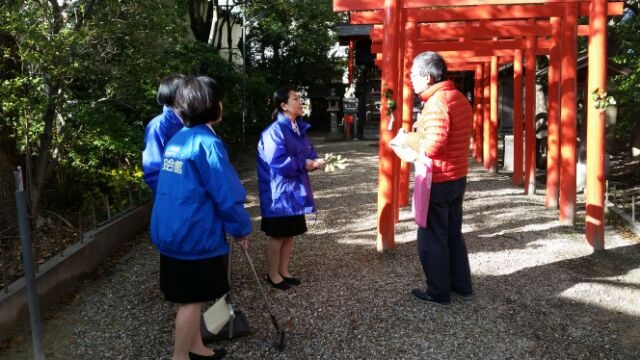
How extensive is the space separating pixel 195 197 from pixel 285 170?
1.31m

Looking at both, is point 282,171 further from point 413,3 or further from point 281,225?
point 413,3

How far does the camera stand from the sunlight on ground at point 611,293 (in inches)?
146

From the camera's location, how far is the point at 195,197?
247 cm

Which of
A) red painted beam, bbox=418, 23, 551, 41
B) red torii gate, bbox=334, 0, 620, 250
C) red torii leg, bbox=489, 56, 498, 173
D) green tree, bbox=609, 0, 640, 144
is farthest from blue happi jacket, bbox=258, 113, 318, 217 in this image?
red torii leg, bbox=489, 56, 498, 173

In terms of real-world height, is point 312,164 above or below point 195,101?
below

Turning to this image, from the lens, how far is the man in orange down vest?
334cm

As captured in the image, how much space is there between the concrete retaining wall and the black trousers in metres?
2.64

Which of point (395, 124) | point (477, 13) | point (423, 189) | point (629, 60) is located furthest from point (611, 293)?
point (629, 60)

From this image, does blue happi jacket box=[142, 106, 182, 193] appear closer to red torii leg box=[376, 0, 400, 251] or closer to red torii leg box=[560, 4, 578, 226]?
red torii leg box=[376, 0, 400, 251]

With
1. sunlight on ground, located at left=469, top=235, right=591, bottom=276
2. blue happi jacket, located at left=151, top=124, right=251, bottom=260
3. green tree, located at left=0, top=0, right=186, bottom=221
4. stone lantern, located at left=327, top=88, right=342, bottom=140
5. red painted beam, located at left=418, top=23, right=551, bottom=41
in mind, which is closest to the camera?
blue happi jacket, located at left=151, top=124, right=251, bottom=260

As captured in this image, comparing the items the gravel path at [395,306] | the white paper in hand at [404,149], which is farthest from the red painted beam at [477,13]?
the white paper in hand at [404,149]

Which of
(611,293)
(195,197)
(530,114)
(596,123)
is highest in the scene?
(530,114)

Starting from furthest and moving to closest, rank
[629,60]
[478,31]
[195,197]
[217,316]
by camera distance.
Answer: [629,60], [478,31], [217,316], [195,197]

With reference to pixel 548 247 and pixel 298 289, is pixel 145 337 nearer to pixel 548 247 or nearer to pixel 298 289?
pixel 298 289
